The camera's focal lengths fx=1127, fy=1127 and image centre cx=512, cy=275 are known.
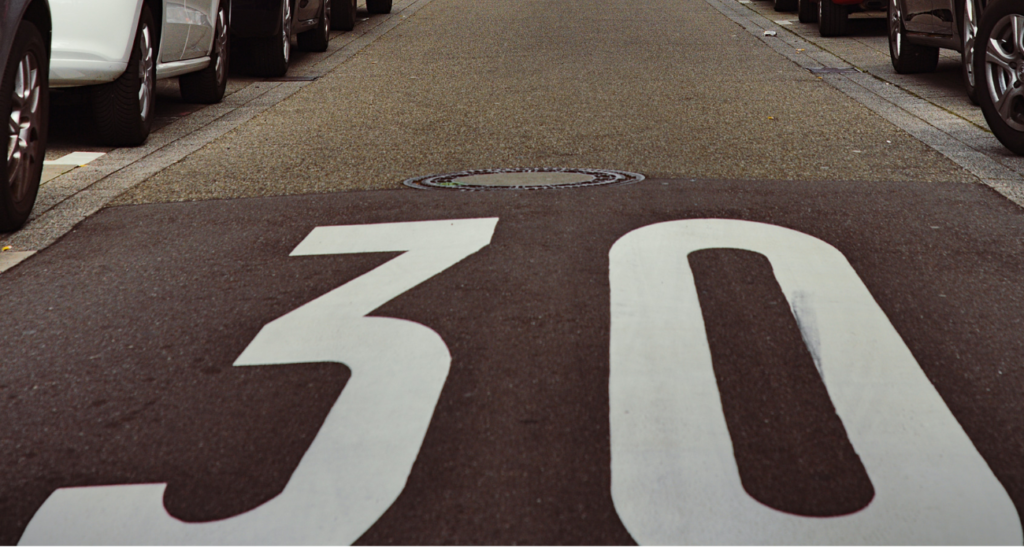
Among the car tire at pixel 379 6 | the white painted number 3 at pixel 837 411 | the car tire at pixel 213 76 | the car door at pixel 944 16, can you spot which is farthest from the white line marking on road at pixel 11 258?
the car tire at pixel 379 6

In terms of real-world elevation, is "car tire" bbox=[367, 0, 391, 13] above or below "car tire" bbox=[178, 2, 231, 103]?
below

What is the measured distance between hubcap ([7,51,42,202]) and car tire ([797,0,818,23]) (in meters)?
11.9

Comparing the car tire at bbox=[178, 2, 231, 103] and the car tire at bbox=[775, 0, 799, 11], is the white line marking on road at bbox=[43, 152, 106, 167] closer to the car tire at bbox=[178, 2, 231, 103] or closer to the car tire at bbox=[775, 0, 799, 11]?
the car tire at bbox=[178, 2, 231, 103]

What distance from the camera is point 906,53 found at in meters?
9.92

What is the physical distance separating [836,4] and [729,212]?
30.5 feet

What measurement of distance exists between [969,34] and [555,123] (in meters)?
2.86

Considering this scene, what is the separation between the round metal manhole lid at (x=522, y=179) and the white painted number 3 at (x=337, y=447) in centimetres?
153

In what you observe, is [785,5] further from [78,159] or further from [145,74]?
[78,159]

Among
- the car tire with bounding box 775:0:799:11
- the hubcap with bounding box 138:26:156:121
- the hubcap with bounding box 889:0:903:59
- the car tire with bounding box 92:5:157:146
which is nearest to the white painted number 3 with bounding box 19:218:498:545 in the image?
the car tire with bounding box 92:5:157:146

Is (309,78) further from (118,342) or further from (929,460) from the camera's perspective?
(929,460)

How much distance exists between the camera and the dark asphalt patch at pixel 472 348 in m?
2.43

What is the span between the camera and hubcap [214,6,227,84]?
875cm

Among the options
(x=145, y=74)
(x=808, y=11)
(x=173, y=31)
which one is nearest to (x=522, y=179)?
(x=145, y=74)

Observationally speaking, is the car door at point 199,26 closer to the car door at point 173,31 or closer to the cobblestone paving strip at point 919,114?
the car door at point 173,31
